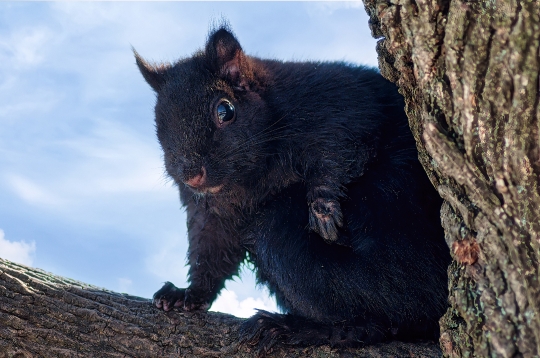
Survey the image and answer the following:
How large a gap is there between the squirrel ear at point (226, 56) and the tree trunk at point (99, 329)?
1.65 metres

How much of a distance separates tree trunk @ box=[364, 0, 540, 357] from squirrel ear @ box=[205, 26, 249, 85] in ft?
6.13

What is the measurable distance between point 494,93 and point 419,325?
1.76 metres

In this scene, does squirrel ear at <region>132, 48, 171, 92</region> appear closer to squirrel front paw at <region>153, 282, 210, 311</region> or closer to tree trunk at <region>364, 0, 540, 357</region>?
squirrel front paw at <region>153, 282, 210, 311</region>

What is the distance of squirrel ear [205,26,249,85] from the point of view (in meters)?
3.98

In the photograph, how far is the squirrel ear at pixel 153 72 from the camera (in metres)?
4.38

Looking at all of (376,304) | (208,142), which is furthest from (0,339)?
(376,304)

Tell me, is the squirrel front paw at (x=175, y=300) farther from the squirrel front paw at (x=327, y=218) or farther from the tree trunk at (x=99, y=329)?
the squirrel front paw at (x=327, y=218)

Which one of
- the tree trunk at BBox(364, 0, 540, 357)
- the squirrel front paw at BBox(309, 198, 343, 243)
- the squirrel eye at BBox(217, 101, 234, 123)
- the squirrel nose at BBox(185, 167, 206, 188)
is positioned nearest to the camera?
the tree trunk at BBox(364, 0, 540, 357)

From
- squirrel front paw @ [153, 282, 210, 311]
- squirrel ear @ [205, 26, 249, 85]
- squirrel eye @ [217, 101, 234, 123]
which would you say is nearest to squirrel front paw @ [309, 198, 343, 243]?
squirrel eye @ [217, 101, 234, 123]

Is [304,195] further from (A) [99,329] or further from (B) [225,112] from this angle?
(A) [99,329]

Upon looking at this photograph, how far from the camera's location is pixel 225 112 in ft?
12.4

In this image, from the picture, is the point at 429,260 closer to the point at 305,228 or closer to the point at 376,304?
the point at 376,304

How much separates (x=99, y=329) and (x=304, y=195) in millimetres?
1502

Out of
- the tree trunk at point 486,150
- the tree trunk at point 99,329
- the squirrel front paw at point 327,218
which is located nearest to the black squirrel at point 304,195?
the squirrel front paw at point 327,218
